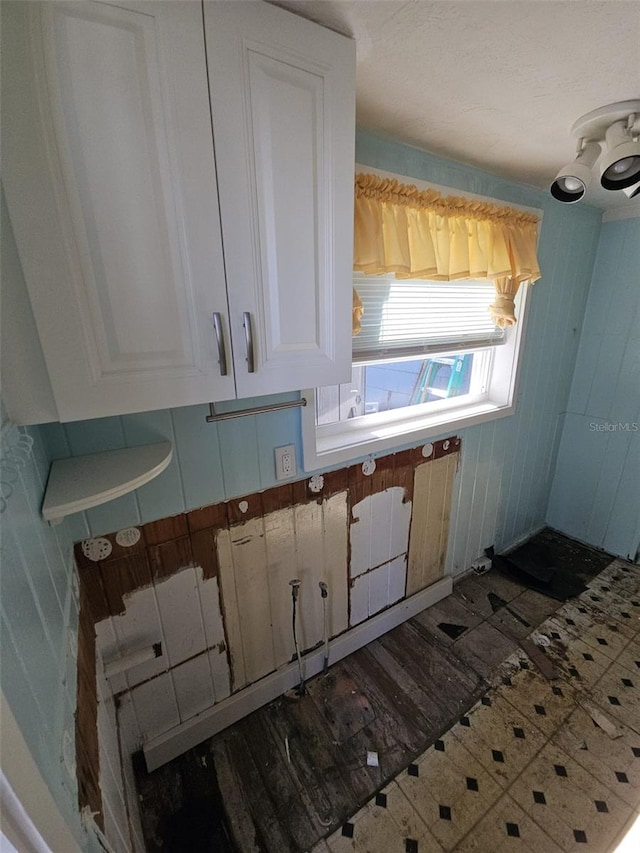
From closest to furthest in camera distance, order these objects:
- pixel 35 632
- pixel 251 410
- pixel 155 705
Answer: pixel 35 632 < pixel 251 410 < pixel 155 705

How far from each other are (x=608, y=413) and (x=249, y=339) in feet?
8.87

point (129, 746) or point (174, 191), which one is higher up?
point (174, 191)

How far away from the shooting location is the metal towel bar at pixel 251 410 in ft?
3.71

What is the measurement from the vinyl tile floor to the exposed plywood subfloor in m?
0.04

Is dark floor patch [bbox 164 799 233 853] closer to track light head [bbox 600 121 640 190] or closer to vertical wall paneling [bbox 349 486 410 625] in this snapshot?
vertical wall paneling [bbox 349 486 410 625]

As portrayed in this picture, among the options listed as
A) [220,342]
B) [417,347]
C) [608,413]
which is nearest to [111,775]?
[220,342]

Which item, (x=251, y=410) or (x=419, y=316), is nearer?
(x=251, y=410)

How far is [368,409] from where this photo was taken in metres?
1.73

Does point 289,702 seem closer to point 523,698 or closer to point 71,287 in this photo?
point 523,698

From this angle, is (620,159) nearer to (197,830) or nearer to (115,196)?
(115,196)

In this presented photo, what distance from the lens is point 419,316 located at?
1.61m

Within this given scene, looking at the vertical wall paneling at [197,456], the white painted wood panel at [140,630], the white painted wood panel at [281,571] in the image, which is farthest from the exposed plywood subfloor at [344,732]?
the vertical wall paneling at [197,456]

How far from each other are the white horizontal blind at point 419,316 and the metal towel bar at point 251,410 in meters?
0.35

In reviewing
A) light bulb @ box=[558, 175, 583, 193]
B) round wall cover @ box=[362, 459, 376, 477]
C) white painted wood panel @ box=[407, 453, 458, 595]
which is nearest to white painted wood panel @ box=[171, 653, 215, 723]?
round wall cover @ box=[362, 459, 376, 477]
